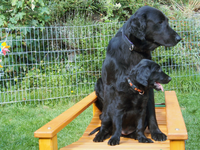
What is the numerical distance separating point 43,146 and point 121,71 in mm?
863

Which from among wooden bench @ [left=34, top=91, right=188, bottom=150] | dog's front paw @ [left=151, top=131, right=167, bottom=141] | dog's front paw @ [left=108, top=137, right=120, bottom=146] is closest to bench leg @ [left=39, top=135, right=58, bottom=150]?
wooden bench @ [left=34, top=91, right=188, bottom=150]

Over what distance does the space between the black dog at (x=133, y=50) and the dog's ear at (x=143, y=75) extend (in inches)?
5.6

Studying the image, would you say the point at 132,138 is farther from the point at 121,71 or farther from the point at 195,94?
the point at 195,94

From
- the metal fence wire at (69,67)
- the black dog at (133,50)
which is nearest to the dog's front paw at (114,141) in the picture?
the black dog at (133,50)

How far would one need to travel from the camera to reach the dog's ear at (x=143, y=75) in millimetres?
1840

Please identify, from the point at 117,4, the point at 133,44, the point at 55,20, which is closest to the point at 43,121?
the point at 133,44

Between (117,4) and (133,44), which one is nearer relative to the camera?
(133,44)

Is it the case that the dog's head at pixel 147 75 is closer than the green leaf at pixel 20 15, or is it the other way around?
the dog's head at pixel 147 75

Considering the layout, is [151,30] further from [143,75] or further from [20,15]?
[20,15]

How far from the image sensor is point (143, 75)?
1846 mm

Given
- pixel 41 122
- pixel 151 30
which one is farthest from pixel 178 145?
pixel 41 122

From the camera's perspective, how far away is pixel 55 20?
5652mm

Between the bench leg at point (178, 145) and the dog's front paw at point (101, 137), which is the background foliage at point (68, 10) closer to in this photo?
the dog's front paw at point (101, 137)

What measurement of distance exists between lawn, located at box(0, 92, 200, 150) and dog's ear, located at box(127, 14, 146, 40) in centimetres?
153
